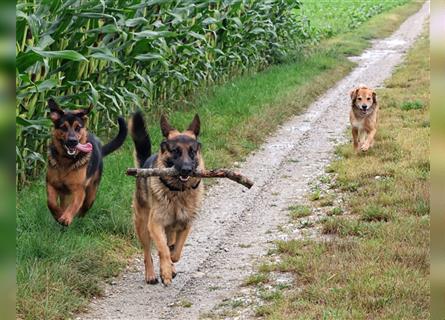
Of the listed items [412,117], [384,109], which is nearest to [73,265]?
[412,117]

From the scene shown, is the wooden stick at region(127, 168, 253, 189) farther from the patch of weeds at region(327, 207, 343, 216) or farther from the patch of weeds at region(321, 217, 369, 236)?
the patch of weeds at region(327, 207, 343, 216)

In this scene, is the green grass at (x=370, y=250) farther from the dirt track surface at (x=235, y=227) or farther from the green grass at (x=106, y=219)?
the green grass at (x=106, y=219)

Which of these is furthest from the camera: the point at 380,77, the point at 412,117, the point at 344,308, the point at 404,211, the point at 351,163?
the point at 380,77

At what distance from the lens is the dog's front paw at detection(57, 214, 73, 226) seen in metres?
5.39

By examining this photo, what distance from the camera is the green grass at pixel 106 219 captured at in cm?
441

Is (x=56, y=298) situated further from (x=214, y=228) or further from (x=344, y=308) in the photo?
(x=214, y=228)

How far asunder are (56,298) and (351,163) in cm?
504

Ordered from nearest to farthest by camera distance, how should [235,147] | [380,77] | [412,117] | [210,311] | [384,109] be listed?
[210,311] → [235,147] → [412,117] → [384,109] → [380,77]

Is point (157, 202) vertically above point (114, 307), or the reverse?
point (157, 202)

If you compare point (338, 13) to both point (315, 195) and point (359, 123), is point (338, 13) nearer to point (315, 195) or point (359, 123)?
point (359, 123)

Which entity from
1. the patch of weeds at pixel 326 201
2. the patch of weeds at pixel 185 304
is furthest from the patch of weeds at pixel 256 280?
the patch of weeds at pixel 326 201

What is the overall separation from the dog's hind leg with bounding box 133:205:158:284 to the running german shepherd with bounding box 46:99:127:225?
0.60 m

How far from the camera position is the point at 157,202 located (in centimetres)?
496

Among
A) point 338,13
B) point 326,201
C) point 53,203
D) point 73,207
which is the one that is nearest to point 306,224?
point 326,201
